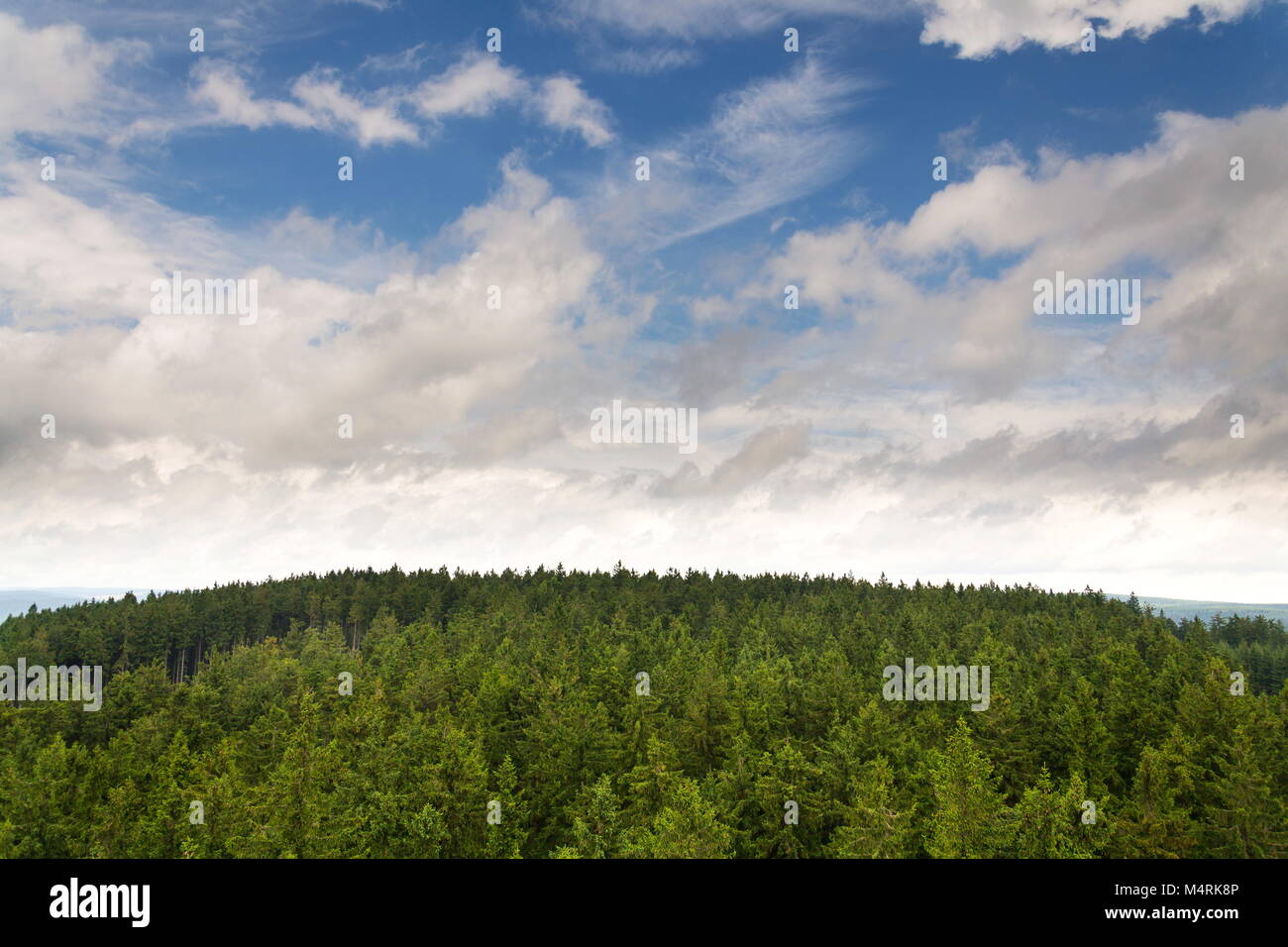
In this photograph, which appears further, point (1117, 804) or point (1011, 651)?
point (1011, 651)

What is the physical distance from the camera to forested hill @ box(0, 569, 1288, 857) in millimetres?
39688

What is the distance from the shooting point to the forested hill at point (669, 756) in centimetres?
3969

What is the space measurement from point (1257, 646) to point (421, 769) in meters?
163

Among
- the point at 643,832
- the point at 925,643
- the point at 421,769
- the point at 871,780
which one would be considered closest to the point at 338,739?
the point at 421,769

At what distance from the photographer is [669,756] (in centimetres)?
4894

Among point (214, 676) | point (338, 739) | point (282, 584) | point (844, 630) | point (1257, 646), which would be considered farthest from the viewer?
point (282, 584)

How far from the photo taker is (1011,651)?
82.1 meters
